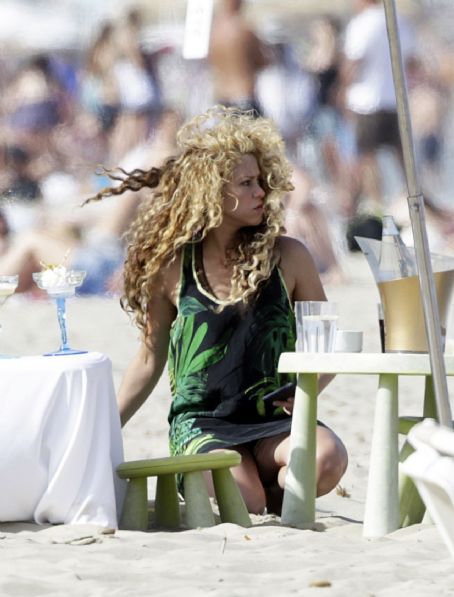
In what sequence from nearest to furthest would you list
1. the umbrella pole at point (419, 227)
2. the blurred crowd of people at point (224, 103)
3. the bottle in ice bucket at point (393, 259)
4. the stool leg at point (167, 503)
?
the umbrella pole at point (419, 227) < the bottle in ice bucket at point (393, 259) < the stool leg at point (167, 503) < the blurred crowd of people at point (224, 103)

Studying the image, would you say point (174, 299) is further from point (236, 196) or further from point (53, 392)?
point (53, 392)

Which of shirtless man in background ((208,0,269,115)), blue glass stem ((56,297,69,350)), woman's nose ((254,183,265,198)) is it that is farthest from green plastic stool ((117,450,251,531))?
shirtless man in background ((208,0,269,115))

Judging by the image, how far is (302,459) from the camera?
135 inches

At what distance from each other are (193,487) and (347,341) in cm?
55

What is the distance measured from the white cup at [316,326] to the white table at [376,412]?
73 mm

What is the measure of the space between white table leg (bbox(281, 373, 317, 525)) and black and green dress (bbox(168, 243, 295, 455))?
10.9 inches

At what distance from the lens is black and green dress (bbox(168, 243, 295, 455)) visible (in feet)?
12.3

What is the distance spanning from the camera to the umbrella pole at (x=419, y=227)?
2727 millimetres

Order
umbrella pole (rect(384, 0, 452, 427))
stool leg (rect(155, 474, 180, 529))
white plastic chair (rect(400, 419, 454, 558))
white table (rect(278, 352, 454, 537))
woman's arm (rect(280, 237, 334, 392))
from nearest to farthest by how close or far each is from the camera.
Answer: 1. white plastic chair (rect(400, 419, 454, 558))
2. umbrella pole (rect(384, 0, 452, 427))
3. white table (rect(278, 352, 454, 537))
4. stool leg (rect(155, 474, 180, 529))
5. woman's arm (rect(280, 237, 334, 392))

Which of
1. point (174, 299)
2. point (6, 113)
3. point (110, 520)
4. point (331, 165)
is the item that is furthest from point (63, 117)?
point (110, 520)

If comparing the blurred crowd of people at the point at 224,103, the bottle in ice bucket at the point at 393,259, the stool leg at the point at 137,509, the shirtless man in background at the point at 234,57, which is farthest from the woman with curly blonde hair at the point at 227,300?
the shirtless man in background at the point at 234,57

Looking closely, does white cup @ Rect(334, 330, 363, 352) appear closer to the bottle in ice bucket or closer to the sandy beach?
the bottle in ice bucket

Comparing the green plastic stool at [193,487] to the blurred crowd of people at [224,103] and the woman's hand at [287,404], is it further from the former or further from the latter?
the blurred crowd of people at [224,103]

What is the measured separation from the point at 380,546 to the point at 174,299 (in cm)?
108
